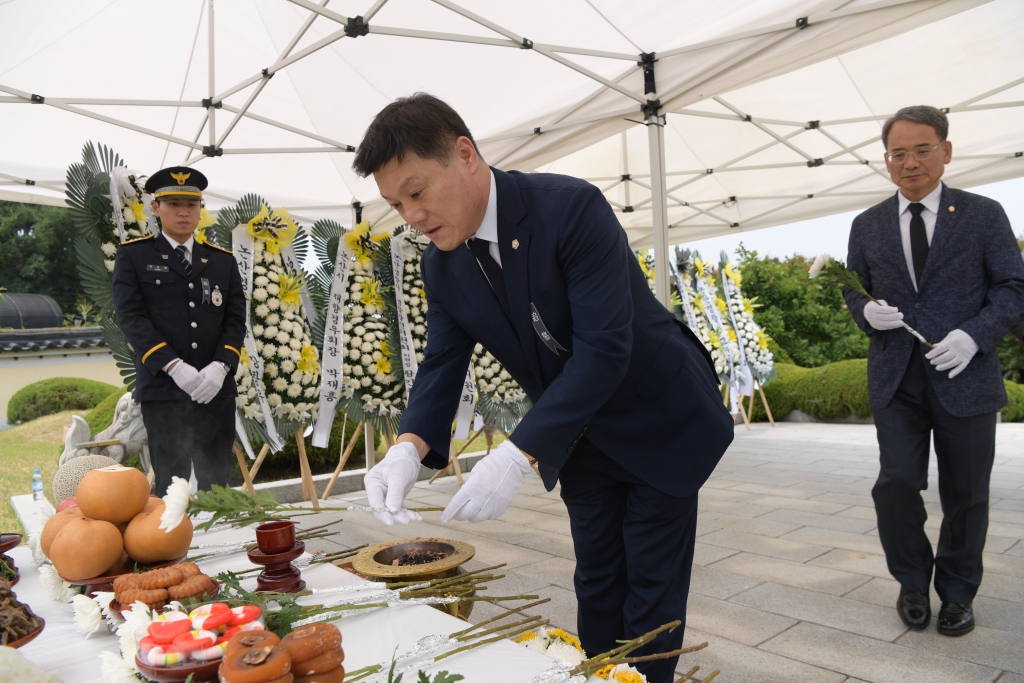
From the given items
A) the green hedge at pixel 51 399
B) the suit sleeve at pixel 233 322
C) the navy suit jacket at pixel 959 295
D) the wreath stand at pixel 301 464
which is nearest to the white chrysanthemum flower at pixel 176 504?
the navy suit jacket at pixel 959 295

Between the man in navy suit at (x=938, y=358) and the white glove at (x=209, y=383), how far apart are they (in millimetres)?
3118

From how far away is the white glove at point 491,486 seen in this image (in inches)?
57.8

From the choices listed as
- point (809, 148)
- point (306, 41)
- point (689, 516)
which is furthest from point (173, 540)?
point (809, 148)

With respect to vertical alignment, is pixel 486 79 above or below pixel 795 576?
above

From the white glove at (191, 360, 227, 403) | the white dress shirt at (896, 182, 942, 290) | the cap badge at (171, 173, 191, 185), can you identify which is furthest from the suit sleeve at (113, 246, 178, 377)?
the white dress shirt at (896, 182, 942, 290)

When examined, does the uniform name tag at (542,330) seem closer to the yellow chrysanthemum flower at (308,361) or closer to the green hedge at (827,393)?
the yellow chrysanthemum flower at (308,361)

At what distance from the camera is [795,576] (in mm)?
3379

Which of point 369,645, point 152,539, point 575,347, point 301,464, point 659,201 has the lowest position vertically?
point 301,464

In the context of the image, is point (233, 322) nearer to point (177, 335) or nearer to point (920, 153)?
point (177, 335)

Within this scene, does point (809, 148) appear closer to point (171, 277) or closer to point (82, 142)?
point (171, 277)

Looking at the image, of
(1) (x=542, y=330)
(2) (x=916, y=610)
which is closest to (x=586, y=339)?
(1) (x=542, y=330)

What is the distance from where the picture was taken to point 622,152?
8.80 m

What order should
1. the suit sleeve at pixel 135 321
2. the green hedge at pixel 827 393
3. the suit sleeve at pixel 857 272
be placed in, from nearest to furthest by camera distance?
the suit sleeve at pixel 857 272
the suit sleeve at pixel 135 321
the green hedge at pixel 827 393

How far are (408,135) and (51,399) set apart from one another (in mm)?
11097
